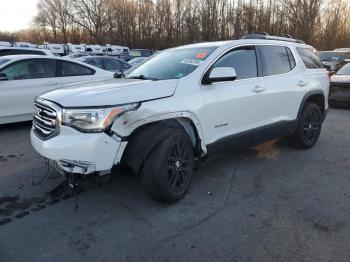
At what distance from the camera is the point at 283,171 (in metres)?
5.13

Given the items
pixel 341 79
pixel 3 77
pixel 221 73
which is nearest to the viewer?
pixel 221 73

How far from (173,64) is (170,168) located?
144cm

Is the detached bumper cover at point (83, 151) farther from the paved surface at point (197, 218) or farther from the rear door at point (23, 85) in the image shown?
the rear door at point (23, 85)

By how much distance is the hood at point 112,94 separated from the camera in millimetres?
3482

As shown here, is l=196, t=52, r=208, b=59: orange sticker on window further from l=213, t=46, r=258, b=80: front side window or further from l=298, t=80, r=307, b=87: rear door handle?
l=298, t=80, r=307, b=87: rear door handle

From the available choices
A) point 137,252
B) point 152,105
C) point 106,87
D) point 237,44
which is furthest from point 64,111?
point 237,44

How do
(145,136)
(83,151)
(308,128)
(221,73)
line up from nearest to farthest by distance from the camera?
1. (83,151)
2. (145,136)
3. (221,73)
4. (308,128)

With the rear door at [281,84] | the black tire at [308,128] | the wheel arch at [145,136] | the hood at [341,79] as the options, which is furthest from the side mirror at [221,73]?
the hood at [341,79]

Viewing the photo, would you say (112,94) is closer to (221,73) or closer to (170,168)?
(170,168)

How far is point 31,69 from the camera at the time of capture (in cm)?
764

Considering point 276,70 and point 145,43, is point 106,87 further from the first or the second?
point 145,43

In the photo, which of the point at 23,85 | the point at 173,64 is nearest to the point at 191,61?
the point at 173,64

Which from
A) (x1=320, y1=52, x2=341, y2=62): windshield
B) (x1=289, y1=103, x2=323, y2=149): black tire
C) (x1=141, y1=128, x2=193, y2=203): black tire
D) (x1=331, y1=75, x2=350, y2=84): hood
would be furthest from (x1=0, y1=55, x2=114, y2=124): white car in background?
(x1=320, y1=52, x2=341, y2=62): windshield

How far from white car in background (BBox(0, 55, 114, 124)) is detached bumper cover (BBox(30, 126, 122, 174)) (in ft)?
13.5
